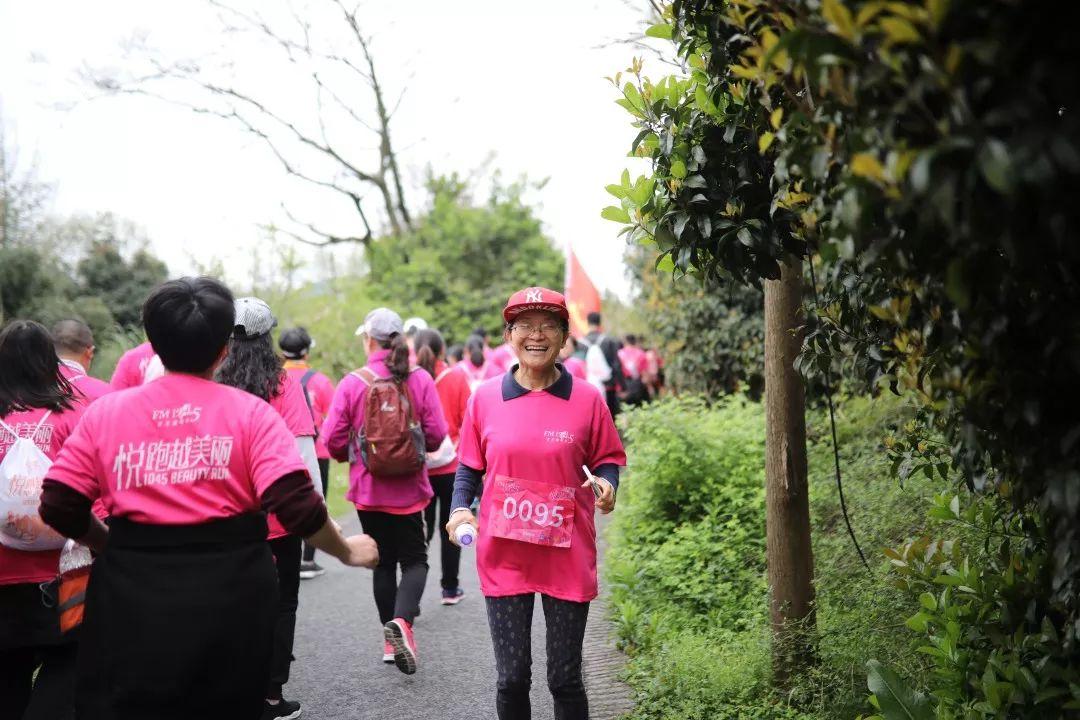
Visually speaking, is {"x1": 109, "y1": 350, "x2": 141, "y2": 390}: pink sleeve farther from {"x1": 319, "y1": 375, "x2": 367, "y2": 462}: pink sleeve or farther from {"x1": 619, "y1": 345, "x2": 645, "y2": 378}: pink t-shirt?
{"x1": 619, "y1": 345, "x2": 645, "y2": 378}: pink t-shirt

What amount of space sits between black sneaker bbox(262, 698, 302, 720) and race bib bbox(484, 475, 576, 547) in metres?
1.98

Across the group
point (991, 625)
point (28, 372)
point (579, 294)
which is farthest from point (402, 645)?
point (579, 294)

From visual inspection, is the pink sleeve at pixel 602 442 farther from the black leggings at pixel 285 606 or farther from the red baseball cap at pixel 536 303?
the black leggings at pixel 285 606

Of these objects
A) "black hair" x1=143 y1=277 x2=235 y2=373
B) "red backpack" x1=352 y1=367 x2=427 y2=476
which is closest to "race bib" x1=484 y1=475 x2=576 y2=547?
"black hair" x1=143 y1=277 x2=235 y2=373

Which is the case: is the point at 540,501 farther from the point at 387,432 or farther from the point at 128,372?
the point at 128,372

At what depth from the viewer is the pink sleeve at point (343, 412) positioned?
597 cm

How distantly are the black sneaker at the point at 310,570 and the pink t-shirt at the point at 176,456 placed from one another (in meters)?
6.22

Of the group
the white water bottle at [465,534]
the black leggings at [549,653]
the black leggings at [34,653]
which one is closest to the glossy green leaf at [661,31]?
the white water bottle at [465,534]

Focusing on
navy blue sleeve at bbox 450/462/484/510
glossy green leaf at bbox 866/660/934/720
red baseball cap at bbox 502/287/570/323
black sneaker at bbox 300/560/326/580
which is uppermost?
red baseball cap at bbox 502/287/570/323

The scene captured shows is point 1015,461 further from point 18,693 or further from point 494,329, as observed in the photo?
point 494,329

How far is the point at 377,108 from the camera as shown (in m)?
22.5

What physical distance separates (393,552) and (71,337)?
2254mm

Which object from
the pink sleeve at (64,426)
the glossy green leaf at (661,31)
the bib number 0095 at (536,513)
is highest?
the glossy green leaf at (661,31)

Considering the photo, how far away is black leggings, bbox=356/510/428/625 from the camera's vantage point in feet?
19.8
